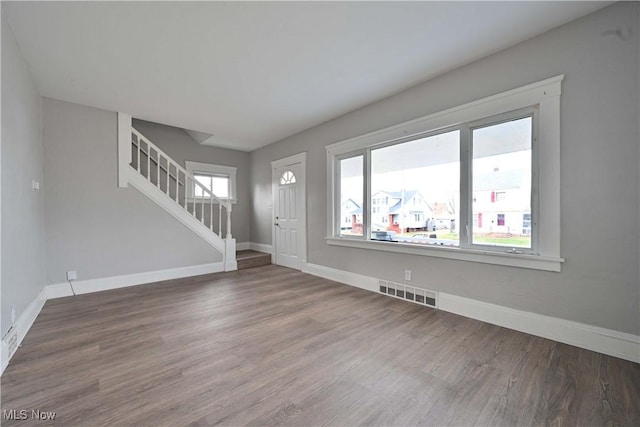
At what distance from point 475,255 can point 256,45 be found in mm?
3085

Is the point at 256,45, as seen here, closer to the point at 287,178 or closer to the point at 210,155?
the point at 287,178

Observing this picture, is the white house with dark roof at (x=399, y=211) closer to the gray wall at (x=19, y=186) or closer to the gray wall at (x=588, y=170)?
the gray wall at (x=588, y=170)

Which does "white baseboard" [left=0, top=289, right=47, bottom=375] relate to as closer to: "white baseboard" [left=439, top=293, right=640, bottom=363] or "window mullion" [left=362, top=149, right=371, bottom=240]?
"window mullion" [left=362, top=149, right=371, bottom=240]

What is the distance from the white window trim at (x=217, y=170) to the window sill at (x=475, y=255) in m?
3.88

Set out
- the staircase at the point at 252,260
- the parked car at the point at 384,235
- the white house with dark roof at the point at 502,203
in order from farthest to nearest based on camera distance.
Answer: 1. the staircase at the point at 252,260
2. the parked car at the point at 384,235
3. the white house with dark roof at the point at 502,203

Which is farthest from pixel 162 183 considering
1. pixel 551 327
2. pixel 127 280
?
pixel 551 327

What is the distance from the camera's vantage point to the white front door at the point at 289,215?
5.12 metres

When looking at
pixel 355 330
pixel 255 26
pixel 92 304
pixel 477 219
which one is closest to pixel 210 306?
pixel 92 304

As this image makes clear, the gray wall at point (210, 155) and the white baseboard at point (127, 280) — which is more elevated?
the gray wall at point (210, 155)

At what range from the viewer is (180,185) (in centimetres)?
565

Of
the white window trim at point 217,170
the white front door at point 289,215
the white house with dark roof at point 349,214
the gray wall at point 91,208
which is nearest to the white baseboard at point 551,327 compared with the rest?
the white house with dark roof at point 349,214

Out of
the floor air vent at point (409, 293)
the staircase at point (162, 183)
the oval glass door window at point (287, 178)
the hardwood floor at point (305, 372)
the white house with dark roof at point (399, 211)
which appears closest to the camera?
the hardwood floor at point (305, 372)

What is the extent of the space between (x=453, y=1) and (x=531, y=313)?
9.09 feet

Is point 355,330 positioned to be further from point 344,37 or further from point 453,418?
point 344,37
